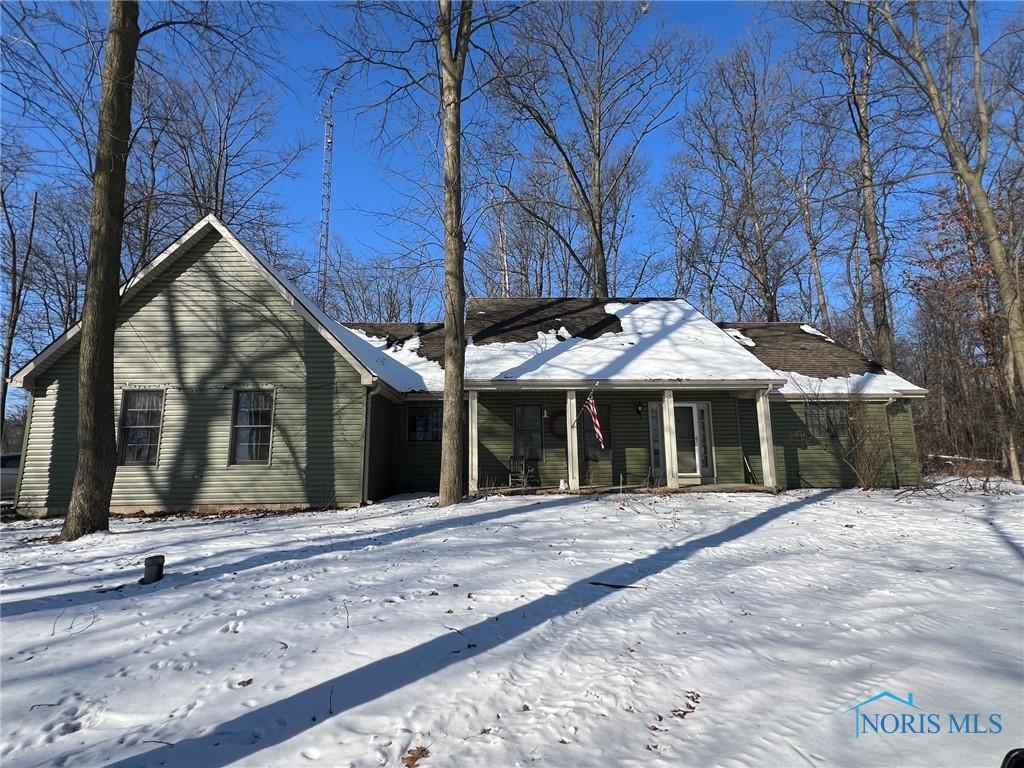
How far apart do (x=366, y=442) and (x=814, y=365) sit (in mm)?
12563

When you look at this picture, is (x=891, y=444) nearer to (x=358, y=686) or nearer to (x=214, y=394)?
(x=358, y=686)

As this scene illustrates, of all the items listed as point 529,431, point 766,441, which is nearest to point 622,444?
point 529,431

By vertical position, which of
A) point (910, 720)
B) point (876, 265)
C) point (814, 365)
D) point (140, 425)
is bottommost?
point (910, 720)

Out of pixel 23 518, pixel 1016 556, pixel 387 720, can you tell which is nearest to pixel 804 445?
pixel 1016 556

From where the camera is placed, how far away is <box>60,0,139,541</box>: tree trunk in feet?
25.8

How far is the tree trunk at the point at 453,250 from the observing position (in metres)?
10.3

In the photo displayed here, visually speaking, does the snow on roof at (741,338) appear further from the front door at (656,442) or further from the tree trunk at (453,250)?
the tree trunk at (453,250)

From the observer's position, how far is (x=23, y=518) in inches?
422

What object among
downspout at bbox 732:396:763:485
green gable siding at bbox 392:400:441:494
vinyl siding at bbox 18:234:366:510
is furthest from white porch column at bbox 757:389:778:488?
vinyl siding at bbox 18:234:366:510

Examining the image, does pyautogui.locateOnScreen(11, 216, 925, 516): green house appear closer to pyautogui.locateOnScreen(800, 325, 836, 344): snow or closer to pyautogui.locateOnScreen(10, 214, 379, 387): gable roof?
pyautogui.locateOnScreen(10, 214, 379, 387): gable roof

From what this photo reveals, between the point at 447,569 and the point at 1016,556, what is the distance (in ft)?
22.1

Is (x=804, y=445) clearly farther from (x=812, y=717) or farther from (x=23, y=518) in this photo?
(x=23, y=518)

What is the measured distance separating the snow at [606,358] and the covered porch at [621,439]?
0.70m

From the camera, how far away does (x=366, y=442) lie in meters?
11.5
